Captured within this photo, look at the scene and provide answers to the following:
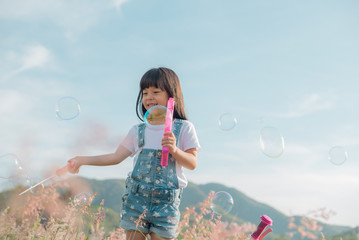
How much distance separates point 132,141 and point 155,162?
0.47 meters

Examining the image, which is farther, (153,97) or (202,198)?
(202,198)

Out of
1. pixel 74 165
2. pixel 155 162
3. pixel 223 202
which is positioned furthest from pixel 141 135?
pixel 223 202

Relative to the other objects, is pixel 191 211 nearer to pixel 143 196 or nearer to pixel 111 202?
pixel 143 196

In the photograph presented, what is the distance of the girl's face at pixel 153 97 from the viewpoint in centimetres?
359

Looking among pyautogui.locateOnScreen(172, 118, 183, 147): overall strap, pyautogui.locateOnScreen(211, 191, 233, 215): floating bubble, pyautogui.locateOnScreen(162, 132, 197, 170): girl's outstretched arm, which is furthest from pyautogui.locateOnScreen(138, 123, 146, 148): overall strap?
pyautogui.locateOnScreen(211, 191, 233, 215): floating bubble

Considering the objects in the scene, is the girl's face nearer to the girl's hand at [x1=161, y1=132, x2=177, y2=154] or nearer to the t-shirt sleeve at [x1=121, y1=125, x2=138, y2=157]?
the t-shirt sleeve at [x1=121, y1=125, x2=138, y2=157]

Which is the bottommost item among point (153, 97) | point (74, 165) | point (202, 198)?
point (202, 198)

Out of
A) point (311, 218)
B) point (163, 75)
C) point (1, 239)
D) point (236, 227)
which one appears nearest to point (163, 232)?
point (236, 227)

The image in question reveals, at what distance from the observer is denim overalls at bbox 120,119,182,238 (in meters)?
3.17

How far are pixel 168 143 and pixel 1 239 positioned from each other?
229 cm

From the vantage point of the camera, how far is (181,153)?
319 cm

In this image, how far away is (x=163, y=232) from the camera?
314 cm

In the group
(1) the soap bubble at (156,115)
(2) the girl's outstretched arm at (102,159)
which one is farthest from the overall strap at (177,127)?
(2) the girl's outstretched arm at (102,159)

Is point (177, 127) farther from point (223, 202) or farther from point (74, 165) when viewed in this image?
point (223, 202)
